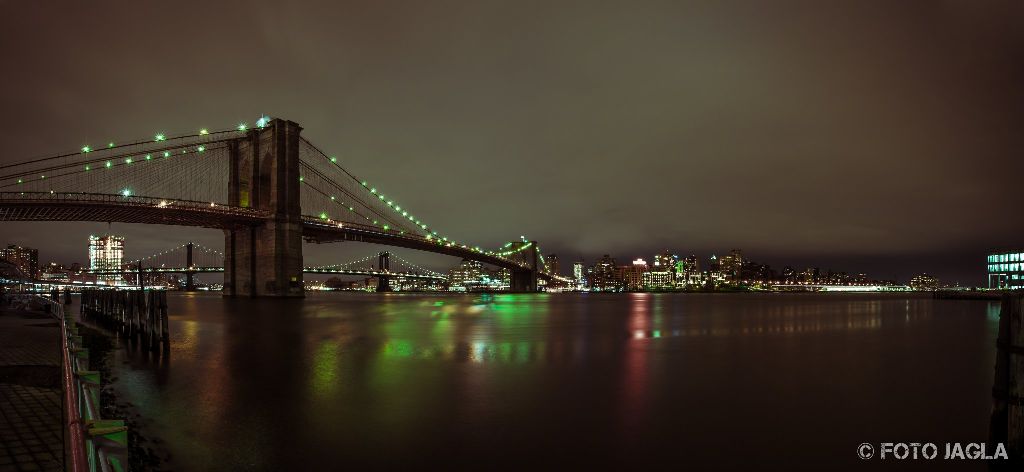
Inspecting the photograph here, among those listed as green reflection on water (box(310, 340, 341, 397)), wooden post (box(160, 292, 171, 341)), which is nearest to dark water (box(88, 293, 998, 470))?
green reflection on water (box(310, 340, 341, 397))

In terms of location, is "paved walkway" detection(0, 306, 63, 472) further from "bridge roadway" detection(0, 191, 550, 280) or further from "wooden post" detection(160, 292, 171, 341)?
"bridge roadway" detection(0, 191, 550, 280)

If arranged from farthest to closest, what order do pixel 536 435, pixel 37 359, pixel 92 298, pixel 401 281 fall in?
pixel 401 281 < pixel 92 298 < pixel 37 359 < pixel 536 435

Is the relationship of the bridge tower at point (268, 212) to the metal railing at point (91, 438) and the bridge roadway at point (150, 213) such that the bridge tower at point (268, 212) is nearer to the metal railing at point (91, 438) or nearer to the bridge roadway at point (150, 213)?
the bridge roadway at point (150, 213)

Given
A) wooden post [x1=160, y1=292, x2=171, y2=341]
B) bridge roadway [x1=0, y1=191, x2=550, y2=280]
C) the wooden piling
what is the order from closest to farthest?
wooden post [x1=160, y1=292, x2=171, y2=341]
the wooden piling
bridge roadway [x1=0, y1=191, x2=550, y2=280]

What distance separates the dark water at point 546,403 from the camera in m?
7.96

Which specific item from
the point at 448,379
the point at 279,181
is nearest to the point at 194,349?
the point at 448,379

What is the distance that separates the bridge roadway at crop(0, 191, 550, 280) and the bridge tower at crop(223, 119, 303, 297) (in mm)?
1860

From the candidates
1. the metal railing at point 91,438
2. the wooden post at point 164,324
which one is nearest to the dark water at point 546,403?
the wooden post at point 164,324

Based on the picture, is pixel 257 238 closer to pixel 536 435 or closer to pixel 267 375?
pixel 267 375

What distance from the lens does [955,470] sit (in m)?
7.53

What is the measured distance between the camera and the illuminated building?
320 feet

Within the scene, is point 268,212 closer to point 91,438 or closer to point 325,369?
point 325,369

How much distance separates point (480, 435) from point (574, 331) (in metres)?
20.3

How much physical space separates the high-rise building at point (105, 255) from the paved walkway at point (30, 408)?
3777 inches
